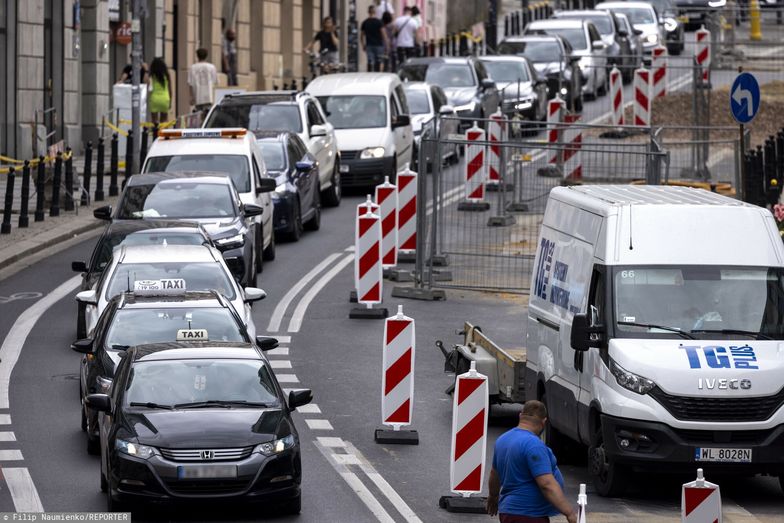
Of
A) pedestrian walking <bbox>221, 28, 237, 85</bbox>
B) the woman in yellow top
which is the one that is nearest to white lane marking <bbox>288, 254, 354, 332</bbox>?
the woman in yellow top

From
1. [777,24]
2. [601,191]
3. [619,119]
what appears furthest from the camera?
[777,24]

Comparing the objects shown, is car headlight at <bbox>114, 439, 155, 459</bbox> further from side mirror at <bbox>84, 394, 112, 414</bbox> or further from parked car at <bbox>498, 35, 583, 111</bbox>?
parked car at <bbox>498, 35, 583, 111</bbox>

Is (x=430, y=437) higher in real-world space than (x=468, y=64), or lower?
lower

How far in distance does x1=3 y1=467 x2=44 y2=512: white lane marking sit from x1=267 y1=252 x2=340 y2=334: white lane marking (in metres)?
6.76

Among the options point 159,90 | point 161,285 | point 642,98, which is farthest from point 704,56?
point 161,285

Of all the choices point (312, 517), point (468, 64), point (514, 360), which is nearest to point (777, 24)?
point (468, 64)

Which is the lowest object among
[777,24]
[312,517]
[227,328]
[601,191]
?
[312,517]

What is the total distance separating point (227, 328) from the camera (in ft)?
54.3

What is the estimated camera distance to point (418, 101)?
123 feet

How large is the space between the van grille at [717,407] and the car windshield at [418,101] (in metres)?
22.8

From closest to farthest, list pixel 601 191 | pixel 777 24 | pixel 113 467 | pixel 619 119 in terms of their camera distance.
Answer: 1. pixel 113 467
2. pixel 601 191
3. pixel 619 119
4. pixel 777 24

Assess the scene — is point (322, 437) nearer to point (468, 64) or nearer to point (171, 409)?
point (171, 409)

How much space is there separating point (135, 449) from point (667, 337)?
4.18 m

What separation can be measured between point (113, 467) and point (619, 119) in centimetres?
2578
